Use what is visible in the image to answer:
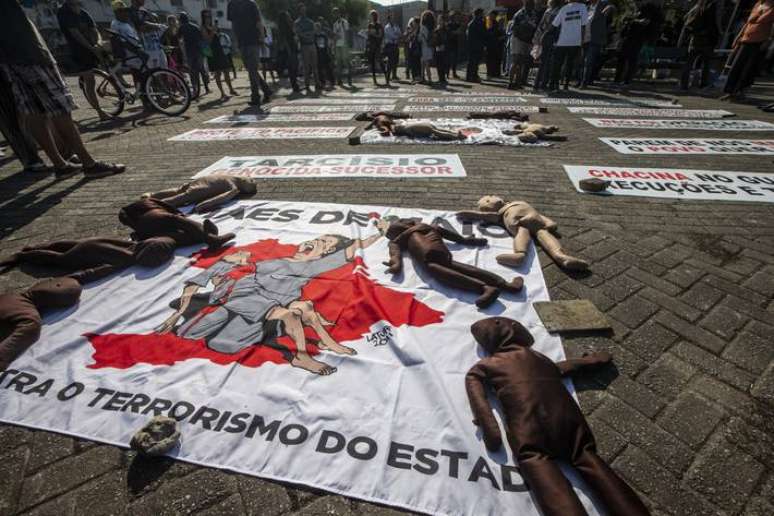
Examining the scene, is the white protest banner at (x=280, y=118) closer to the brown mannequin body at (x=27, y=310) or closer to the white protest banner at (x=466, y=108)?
the white protest banner at (x=466, y=108)

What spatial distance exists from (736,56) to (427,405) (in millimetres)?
12583

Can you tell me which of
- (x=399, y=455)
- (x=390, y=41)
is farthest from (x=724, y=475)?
(x=390, y=41)

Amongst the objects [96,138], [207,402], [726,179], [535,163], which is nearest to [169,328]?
[207,402]

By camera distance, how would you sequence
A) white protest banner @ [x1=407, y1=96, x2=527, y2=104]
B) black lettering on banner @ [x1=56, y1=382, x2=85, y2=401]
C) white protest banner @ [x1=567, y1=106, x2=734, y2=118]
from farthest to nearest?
white protest banner @ [x1=407, y1=96, x2=527, y2=104] < white protest banner @ [x1=567, y1=106, x2=734, y2=118] < black lettering on banner @ [x1=56, y1=382, x2=85, y2=401]

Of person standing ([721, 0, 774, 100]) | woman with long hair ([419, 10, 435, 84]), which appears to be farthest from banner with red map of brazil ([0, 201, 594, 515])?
woman with long hair ([419, 10, 435, 84])

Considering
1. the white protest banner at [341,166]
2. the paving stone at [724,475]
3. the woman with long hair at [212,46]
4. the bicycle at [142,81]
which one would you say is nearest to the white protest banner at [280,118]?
the bicycle at [142,81]

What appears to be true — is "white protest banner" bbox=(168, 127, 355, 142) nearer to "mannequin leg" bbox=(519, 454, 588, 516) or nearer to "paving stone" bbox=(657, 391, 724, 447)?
"paving stone" bbox=(657, 391, 724, 447)

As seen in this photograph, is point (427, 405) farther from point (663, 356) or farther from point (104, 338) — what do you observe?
point (104, 338)

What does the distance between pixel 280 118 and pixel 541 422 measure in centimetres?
878

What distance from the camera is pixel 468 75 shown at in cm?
1422

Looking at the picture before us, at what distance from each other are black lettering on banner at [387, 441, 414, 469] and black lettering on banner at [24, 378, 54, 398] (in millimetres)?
1870

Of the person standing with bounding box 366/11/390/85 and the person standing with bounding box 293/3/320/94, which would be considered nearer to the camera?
the person standing with bounding box 293/3/320/94

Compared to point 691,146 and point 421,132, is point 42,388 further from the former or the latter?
point 691,146

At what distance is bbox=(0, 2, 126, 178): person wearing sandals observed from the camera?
4176mm
